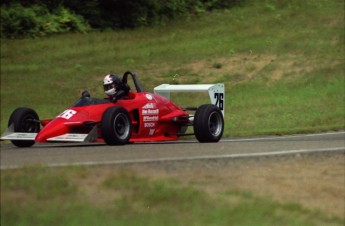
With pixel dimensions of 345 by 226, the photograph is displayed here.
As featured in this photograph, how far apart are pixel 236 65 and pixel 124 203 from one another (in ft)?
28.6

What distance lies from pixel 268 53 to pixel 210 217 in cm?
835

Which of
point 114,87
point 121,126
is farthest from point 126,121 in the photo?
point 114,87

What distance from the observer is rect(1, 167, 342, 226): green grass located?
792 cm

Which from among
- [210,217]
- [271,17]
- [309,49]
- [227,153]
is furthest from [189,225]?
[309,49]

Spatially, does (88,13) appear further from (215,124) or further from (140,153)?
(140,153)

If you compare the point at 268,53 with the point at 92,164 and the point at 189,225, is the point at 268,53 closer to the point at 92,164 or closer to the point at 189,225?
the point at 92,164

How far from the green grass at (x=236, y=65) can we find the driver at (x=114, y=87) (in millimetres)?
1162

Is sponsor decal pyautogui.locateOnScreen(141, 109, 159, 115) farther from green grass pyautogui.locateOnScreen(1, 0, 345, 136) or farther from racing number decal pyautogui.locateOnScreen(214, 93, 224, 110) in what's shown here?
racing number decal pyautogui.locateOnScreen(214, 93, 224, 110)

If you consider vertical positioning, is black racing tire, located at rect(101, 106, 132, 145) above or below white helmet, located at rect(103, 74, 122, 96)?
below

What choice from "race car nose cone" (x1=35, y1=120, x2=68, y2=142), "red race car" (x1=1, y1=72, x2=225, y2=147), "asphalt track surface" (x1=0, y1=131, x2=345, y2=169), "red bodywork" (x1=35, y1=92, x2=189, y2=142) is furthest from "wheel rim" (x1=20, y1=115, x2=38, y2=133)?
"race car nose cone" (x1=35, y1=120, x2=68, y2=142)

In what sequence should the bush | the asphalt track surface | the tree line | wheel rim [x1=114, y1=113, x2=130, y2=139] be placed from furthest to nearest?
the bush < the tree line < wheel rim [x1=114, y1=113, x2=130, y2=139] < the asphalt track surface

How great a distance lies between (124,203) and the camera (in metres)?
8.27

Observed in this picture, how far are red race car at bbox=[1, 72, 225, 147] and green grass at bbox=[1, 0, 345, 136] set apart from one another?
63cm

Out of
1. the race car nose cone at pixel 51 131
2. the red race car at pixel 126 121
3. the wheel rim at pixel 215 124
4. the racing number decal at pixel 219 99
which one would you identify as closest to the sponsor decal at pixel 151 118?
the red race car at pixel 126 121
